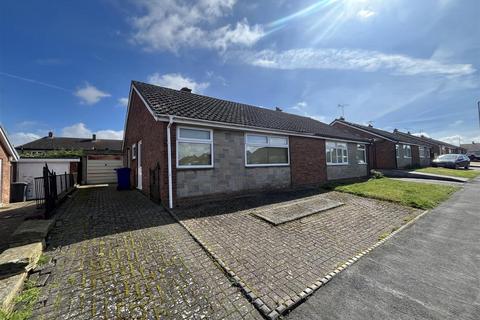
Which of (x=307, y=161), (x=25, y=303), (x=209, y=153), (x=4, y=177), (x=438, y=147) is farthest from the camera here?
(x=438, y=147)

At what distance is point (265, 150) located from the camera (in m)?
9.72

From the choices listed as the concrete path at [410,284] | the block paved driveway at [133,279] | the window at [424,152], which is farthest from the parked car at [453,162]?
the block paved driveway at [133,279]

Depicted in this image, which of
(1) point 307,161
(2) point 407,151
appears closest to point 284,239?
(1) point 307,161

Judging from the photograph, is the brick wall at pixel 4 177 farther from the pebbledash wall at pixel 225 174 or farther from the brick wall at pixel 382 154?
the brick wall at pixel 382 154

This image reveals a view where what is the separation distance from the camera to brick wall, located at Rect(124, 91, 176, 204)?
276 inches

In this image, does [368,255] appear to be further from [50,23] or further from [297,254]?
[50,23]

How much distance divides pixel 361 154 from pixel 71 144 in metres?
35.5

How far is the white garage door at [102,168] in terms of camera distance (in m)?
17.2

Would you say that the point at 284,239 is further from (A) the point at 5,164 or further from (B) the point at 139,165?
(A) the point at 5,164

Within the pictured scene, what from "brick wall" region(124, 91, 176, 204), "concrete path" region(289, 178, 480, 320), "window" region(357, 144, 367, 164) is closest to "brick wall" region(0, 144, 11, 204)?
"brick wall" region(124, 91, 176, 204)

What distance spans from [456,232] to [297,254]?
4.70 m

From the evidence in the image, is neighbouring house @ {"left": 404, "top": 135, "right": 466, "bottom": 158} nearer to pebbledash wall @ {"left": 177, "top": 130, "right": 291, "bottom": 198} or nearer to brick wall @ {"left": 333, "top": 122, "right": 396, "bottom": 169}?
brick wall @ {"left": 333, "top": 122, "right": 396, "bottom": 169}

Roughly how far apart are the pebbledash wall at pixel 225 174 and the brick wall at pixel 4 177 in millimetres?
9479

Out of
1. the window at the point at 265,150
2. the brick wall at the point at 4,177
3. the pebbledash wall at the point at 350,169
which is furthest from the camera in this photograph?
the pebbledash wall at the point at 350,169
